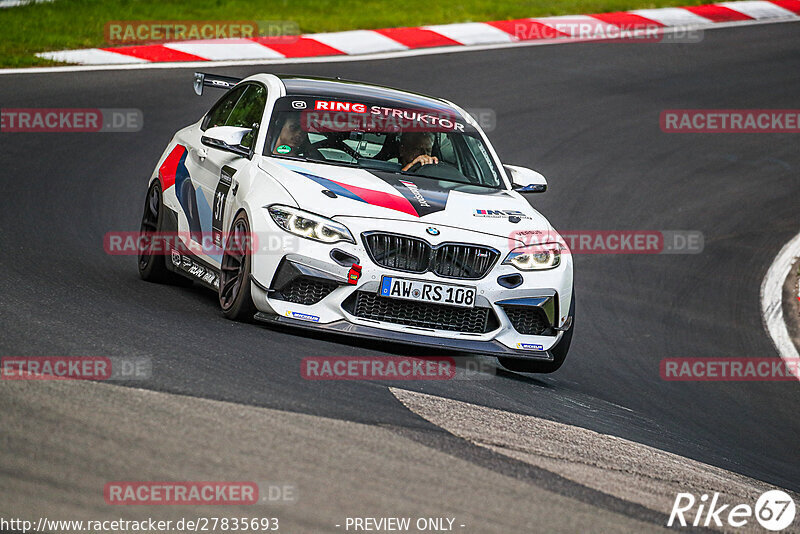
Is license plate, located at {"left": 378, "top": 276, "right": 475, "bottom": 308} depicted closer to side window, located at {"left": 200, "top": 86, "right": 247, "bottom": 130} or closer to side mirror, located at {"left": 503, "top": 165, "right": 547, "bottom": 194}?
side mirror, located at {"left": 503, "top": 165, "right": 547, "bottom": 194}

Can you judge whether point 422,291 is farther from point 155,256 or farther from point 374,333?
point 155,256

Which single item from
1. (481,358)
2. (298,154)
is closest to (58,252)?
(298,154)

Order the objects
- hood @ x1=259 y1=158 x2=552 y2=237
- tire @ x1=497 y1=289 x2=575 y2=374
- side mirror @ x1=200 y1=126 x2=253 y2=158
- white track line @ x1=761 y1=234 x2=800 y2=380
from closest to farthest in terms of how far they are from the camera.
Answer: hood @ x1=259 y1=158 x2=552 y2=237 < tire @ x1=497 y1=289 x2=575 y2=374 < side mirror @ x1=200 y1=126 x2=253 y2=158 < white track line @ x1=761 y1=234 x2=800 y2=380

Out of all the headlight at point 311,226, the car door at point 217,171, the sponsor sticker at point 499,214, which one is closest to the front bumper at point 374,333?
the headlight at point 311,226

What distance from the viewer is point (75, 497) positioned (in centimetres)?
386

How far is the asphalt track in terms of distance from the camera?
17.4ft

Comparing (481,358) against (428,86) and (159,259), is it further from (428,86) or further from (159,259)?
(428,86)

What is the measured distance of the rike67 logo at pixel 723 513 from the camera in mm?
4738

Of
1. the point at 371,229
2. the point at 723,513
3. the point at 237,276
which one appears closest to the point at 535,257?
the point at 371,229

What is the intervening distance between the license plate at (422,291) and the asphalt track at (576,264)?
41 cm

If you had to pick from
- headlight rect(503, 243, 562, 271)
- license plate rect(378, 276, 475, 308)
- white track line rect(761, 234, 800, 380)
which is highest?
headlight rect(503, 243, 562, 271)

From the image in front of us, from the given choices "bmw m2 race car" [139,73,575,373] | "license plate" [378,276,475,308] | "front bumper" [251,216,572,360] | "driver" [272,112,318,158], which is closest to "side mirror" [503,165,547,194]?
"bmw m2 race car" [139,73,575,373]

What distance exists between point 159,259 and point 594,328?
144 inches

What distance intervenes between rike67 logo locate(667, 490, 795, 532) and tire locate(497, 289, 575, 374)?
214 centimetres
